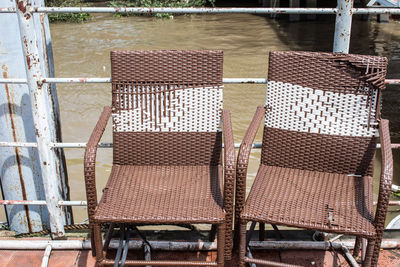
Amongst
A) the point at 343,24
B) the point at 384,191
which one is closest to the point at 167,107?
the point at 343,24

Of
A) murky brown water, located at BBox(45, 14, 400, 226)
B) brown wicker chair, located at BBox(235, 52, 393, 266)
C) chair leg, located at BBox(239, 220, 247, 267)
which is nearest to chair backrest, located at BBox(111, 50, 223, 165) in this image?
brown wicker chair, located at BBox(235, 52, 393, 266)

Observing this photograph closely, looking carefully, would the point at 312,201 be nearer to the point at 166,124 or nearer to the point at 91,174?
the point at 166,124

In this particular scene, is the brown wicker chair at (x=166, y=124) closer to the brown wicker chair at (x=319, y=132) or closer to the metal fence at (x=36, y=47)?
the metal fence at (x=36, y=47)

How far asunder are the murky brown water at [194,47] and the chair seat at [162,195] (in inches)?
94.3

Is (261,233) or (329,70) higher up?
(329,70)

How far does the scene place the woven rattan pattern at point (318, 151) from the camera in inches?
89.4

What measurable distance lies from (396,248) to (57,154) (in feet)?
6.96

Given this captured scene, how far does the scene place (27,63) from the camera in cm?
218

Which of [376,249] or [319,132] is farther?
[319,132]

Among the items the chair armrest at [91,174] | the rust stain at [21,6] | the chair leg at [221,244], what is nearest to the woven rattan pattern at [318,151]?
the chair leg at [221,244]

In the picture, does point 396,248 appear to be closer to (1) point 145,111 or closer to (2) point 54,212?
(1) point 145,111

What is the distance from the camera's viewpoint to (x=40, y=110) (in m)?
2.26

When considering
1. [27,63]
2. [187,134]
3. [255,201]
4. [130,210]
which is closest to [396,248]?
[255,201]

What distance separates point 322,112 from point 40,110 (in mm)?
1514
